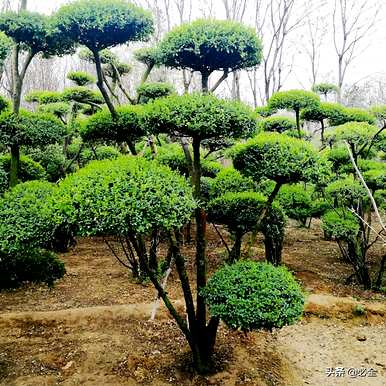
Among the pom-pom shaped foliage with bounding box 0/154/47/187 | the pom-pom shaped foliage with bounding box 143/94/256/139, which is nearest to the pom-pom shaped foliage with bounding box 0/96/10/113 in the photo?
the pom-pom shaped foliage with bounding box 0/154/47/187

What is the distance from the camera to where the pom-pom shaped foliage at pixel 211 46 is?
12.3 feet

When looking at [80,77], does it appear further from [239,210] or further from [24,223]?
[24,223]

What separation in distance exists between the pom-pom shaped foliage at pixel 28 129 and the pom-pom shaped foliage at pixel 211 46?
222 centimetres

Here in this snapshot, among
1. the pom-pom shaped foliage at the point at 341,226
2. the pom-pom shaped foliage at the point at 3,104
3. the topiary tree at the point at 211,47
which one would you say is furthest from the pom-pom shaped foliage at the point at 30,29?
the pom-pom shaped foliage at the point at 341,226

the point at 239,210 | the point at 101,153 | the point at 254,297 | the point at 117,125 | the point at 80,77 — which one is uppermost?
the point at 80,77

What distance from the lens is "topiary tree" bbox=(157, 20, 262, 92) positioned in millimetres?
3738

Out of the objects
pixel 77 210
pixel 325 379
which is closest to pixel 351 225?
pixel 325 379

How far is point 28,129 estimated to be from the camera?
529 cm

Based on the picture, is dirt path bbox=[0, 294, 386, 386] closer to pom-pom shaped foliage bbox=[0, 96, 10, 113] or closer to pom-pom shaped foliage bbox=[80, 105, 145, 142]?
pom-pom shaped foliage bbox=[80, 105, 145, 142]

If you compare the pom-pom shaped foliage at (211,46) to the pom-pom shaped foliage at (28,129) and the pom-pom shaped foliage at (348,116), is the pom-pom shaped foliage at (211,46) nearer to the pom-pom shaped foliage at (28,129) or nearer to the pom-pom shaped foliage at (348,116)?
the pom-pom shaped foliage at (28,129)

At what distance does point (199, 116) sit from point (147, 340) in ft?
9.69

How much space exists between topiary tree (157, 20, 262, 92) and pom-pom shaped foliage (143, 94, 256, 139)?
0.52 metres

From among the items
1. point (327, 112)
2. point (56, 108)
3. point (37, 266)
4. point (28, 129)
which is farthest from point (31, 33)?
point (327, 112)

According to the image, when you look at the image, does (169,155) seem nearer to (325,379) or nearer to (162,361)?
(162,361)
